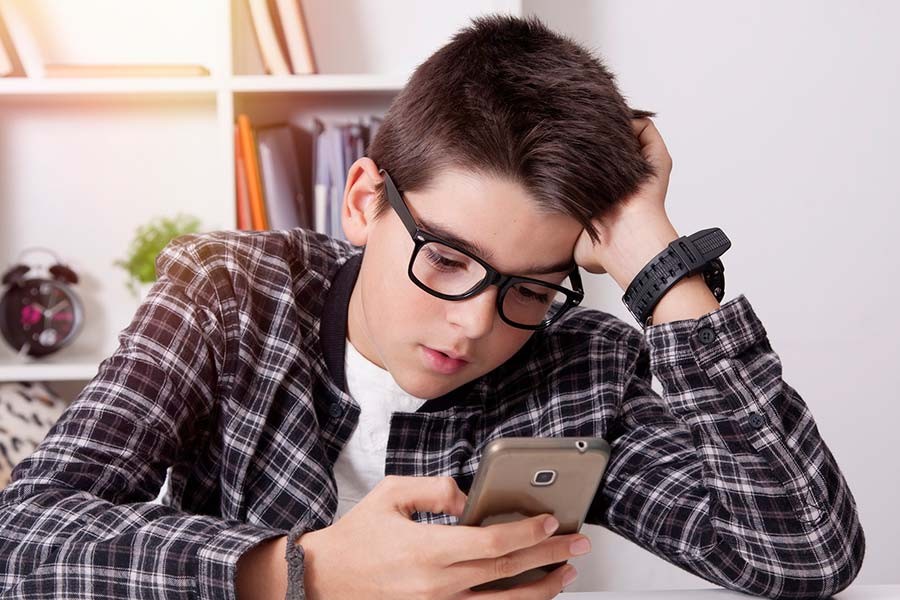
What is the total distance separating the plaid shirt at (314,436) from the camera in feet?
2.83

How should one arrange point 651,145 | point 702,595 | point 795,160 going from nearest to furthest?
point 702,595 < point 651,145 < point 795,160

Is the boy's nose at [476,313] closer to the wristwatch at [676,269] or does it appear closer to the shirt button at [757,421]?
the wristwatch at [676,269]

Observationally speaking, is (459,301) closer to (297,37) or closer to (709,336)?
(709,336)

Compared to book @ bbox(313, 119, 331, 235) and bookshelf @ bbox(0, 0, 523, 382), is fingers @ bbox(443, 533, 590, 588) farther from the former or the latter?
bookshelf @ bbox(0, 0, 523, 382)

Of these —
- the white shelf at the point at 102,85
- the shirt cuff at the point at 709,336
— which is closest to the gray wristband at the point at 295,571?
the shirt cuff at the point at 709,336

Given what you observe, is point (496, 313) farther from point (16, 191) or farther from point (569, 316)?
point (16, 191)

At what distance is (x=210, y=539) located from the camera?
0.82 metres

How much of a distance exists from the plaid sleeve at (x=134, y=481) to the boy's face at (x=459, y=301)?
219 mm

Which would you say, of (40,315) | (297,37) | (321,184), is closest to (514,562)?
(321,184)

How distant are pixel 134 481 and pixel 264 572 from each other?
0.26 metres

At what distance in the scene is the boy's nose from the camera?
1.02 meters

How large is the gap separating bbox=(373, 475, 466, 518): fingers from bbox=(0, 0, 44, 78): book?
158 cm

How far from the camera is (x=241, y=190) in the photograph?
76.7 inches

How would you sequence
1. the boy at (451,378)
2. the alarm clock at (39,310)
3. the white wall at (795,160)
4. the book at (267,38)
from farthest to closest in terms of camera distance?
the white wall at (795,160) < the alarm clock at (39,310) < the book at (267,38) < the boy at (451,378)
